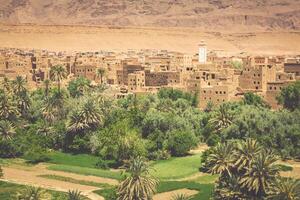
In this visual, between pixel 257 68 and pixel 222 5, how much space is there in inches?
4335

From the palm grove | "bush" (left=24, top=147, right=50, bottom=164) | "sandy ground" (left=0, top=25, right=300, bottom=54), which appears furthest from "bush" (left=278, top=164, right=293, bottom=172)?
"sandy ground" (left=0, top=25, right=300, bottom=54)

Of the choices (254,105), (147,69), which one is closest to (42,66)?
(147,69)

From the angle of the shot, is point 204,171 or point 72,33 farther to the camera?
point 72,33

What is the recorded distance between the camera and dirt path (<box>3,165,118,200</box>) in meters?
39.8

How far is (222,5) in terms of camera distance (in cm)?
17050

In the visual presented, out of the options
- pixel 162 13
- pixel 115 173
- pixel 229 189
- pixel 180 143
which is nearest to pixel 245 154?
pixel 229 189

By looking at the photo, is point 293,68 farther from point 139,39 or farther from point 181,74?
point 139,39

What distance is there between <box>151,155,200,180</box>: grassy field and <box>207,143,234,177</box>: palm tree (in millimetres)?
7404

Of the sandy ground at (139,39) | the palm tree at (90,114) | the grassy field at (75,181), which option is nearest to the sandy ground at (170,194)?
the grassy field at (75,181)

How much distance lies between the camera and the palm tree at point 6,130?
5081 cm

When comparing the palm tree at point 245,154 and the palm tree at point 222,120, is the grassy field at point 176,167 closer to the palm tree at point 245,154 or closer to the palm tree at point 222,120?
the palm tree at point 222,120

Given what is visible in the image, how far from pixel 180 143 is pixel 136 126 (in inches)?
188

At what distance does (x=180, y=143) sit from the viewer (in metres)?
47.8

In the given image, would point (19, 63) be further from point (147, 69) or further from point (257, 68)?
point (257, 68)
